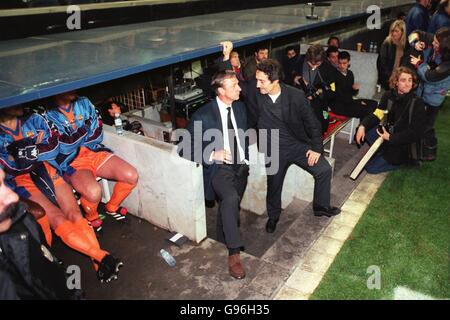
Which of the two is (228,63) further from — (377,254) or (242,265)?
(377,254)

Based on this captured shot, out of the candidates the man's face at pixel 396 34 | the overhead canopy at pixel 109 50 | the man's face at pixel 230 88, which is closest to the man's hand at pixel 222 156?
the man's face at pixel 230 88

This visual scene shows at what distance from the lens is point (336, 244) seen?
14.8 ft

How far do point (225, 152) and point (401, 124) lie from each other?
3.25m

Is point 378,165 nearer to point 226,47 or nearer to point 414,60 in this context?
point 414,60

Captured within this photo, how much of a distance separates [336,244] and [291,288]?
991 mm

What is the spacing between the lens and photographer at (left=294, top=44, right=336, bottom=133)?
19.5ft

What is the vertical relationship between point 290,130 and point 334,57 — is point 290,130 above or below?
below

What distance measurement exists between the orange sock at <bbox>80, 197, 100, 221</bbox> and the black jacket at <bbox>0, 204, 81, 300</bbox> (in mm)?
1511

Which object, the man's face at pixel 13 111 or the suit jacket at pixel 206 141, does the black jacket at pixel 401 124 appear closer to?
the suit jacket at pixel 206 141

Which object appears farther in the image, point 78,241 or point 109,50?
point 109,50

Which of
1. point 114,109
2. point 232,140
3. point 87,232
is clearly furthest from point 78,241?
point 114,109

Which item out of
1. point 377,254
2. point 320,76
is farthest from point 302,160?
point 320,76

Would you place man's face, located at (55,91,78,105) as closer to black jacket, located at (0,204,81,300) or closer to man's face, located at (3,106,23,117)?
man's face, located at (3,106,23,117)

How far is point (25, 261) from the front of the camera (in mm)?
2762
